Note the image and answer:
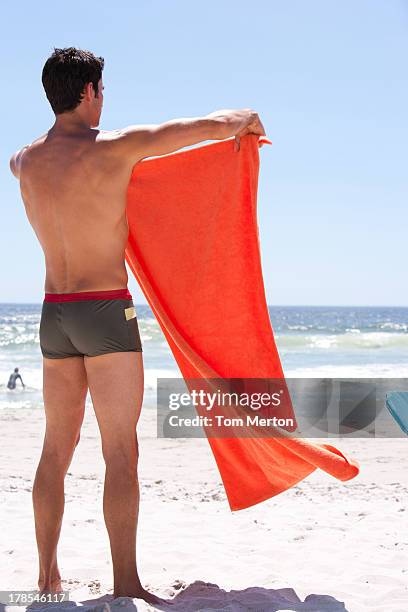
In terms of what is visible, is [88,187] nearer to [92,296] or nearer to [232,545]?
[92,296]

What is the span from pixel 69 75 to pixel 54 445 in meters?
1.51

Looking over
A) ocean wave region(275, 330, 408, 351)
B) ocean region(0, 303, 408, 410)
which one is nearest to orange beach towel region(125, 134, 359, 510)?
ocean region(0, 303, 408, 410)

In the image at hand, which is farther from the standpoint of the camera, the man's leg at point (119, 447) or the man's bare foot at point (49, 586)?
the man's bare foot at point (49, 586)

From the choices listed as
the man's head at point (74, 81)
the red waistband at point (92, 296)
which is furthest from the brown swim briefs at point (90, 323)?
the man's head at point (74, 81)

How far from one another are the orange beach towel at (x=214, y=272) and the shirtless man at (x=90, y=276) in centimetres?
44

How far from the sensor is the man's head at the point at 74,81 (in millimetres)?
2934

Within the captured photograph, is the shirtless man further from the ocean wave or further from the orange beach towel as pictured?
the ocean wave

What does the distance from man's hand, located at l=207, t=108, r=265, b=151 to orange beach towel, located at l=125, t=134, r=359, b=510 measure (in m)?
0.11

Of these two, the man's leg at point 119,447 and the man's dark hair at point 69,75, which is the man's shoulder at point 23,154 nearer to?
the man's dark hair at point 69,75

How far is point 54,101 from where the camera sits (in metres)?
3.02

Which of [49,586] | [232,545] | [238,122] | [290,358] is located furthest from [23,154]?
[290,358]

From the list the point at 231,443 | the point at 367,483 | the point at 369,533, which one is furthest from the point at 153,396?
the point at 231,443

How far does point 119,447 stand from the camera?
2.95 metres

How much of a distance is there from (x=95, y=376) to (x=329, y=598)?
4.74ft
